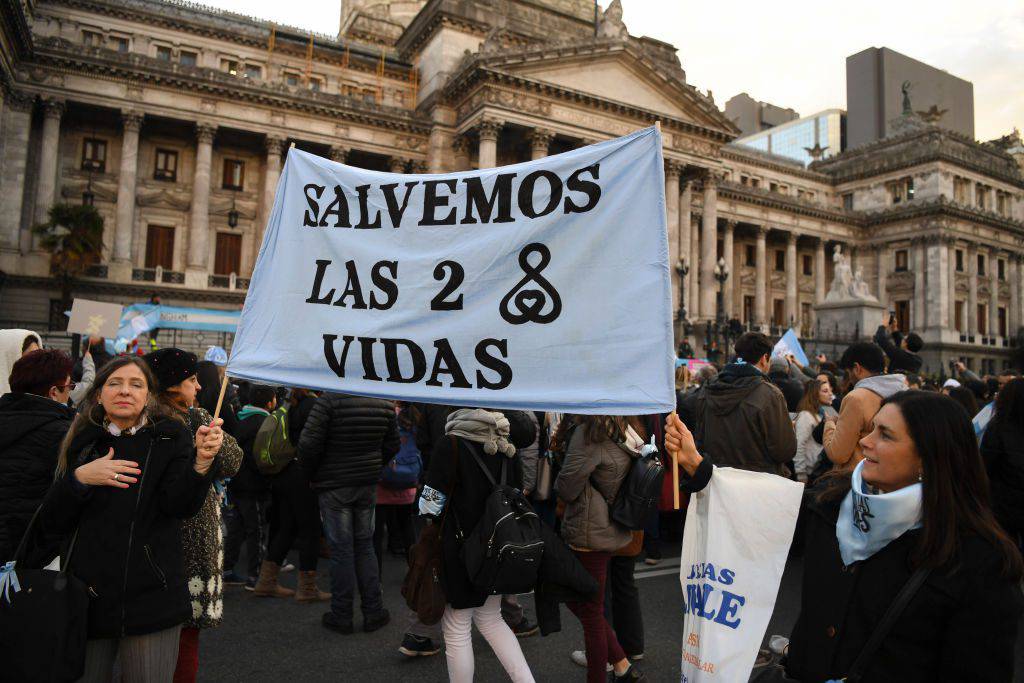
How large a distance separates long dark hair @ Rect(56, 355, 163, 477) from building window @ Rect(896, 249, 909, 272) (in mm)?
55308

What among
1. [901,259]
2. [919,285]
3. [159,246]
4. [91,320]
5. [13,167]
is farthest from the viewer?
[901,259]

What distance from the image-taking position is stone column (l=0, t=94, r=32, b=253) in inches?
1057

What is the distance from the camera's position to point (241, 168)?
110 ft

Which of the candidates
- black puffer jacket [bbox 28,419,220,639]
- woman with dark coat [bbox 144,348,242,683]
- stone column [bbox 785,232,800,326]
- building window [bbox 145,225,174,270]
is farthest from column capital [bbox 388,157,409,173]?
black puffer jacket [bbox 28,419,220,639]

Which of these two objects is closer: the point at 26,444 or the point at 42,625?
the point at 42,625

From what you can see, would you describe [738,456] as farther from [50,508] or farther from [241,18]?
[241,18]

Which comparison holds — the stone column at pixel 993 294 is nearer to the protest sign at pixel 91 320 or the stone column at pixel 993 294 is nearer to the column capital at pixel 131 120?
the column capital at pixel 131 120

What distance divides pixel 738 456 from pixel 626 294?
7.50 feet

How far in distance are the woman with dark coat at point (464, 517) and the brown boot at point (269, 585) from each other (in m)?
3.15

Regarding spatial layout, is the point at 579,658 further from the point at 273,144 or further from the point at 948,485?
the point at 273,144

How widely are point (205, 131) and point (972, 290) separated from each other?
5165 centimetres

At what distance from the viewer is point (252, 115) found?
31.4 metres

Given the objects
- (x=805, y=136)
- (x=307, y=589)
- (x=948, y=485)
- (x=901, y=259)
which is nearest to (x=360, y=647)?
(x=307, y=589)

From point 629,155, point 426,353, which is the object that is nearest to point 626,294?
point 629,155
